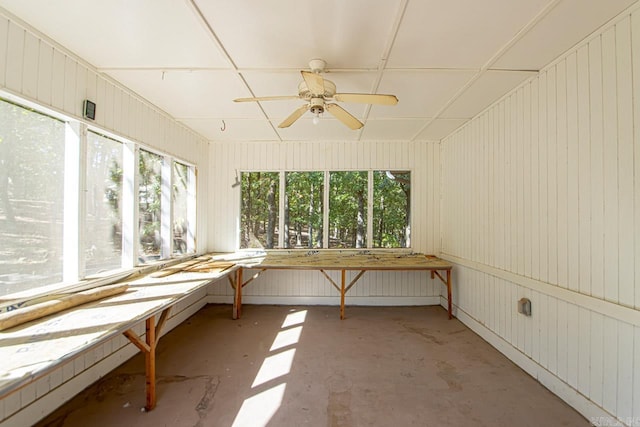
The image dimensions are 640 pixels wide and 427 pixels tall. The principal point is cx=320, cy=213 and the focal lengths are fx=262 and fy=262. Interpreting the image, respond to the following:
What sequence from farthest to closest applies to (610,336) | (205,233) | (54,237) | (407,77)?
(205,233), (407,77), (54,237), (610,336)

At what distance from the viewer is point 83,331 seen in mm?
1529

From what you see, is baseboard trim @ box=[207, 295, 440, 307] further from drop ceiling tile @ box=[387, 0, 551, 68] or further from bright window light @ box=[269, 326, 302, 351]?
drop ceiling tile @ box=[387, 0, 551, 68]

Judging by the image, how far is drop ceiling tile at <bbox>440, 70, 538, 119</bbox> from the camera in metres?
2.45

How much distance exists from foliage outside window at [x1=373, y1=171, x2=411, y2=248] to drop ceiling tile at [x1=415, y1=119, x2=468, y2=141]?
2.17 feet

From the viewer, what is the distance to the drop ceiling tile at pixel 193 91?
2.46 m

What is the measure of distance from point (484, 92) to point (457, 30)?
1217 mm

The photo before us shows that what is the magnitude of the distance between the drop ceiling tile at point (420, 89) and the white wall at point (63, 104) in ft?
8.74

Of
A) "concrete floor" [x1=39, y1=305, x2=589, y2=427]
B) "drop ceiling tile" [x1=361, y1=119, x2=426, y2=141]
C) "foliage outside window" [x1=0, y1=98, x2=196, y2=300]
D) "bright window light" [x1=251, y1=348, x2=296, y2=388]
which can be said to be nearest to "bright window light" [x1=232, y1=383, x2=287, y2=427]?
"concrete floor" [x1=39, y1=305, x2=589, y2=427]

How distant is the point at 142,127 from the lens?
3.02m

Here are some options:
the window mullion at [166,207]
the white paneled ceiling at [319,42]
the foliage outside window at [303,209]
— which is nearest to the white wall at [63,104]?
the white paneled ceiling at [319,42]

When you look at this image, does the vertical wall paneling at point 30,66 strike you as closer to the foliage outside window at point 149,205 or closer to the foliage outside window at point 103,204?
the foliage outside window at point 103,204

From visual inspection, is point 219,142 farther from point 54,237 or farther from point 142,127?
point 54,237

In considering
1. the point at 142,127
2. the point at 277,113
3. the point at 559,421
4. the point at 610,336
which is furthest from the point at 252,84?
the point at 559,421

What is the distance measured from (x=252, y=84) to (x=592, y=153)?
290 centimetres
